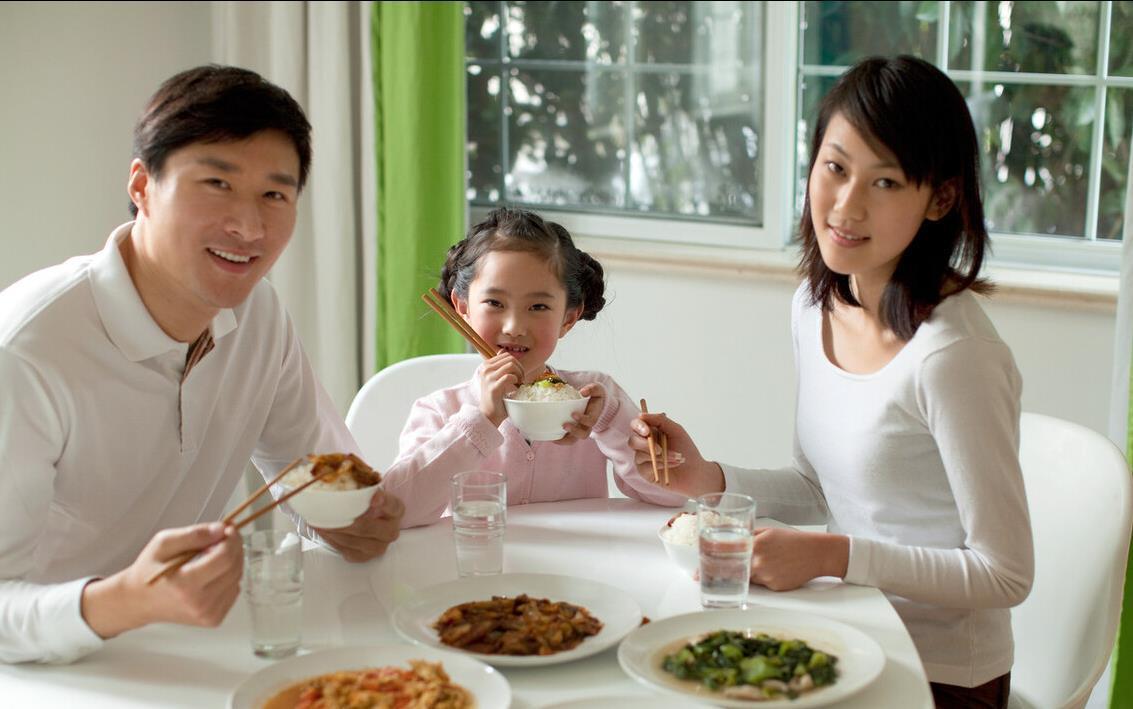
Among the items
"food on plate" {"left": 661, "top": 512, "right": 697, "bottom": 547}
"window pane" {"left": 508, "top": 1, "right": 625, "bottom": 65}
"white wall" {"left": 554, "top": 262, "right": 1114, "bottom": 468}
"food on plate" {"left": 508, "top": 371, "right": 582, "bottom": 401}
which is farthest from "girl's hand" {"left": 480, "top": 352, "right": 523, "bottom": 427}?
"window pane" {"left": 508, "top": 1, "right": 625, "bottom": 65}

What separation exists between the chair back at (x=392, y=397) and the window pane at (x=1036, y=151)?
1.51m

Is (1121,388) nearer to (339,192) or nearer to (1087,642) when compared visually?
(1087,642)

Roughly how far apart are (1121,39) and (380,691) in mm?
2507

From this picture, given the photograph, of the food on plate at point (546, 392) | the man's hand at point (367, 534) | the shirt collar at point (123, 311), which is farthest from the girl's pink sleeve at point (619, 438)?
the shirt collar at point (123, 311)

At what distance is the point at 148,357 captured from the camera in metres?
1.63

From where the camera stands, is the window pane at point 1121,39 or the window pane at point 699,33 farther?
the window pane at point 699,33

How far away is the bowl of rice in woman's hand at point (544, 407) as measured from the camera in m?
1.77

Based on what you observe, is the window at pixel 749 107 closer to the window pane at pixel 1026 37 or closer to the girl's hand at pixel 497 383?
the window pane at pixel 1026 37

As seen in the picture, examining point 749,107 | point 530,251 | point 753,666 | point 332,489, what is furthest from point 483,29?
point 753,666

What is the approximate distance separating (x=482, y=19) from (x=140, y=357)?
231 centimetres

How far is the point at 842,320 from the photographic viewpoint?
1990 mm

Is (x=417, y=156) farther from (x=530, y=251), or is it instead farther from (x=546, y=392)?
(x=546, y=392)

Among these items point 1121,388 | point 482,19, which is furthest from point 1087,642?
point 482,19

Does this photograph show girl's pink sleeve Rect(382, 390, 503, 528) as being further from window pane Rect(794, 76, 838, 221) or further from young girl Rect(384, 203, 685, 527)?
window pane Rect(794, 76, 838, 221)
